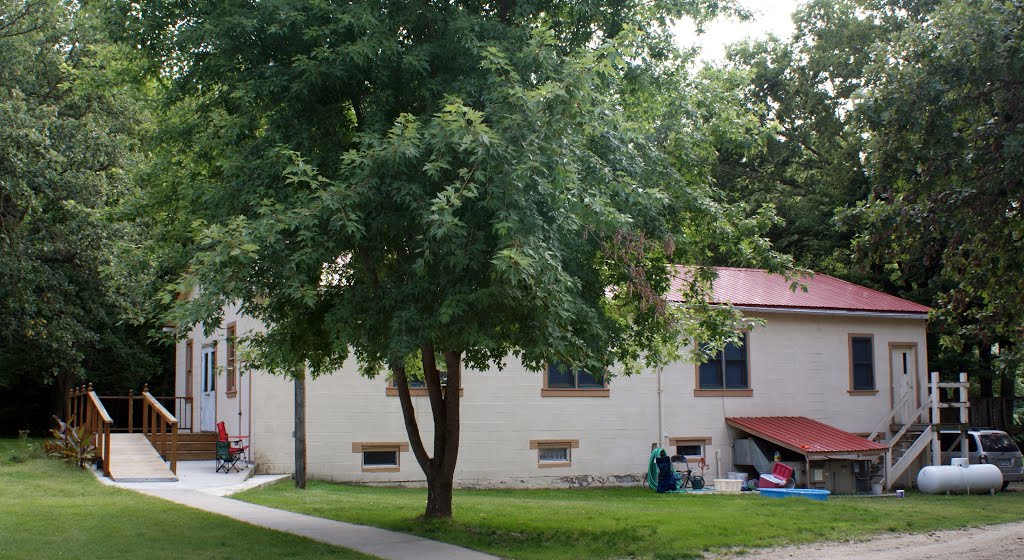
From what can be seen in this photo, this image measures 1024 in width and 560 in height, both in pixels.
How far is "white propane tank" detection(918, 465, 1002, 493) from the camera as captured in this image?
2367 cm

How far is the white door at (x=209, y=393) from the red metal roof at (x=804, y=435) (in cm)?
1282

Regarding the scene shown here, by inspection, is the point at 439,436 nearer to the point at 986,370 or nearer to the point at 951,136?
the point at 951,136

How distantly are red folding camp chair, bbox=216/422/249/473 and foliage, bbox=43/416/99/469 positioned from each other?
232cm

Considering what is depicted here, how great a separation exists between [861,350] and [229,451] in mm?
16924

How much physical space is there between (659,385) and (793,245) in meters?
13.6

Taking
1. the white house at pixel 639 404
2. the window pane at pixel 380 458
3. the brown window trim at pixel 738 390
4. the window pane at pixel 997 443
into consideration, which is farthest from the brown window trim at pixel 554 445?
the window pane at pixel 997 443

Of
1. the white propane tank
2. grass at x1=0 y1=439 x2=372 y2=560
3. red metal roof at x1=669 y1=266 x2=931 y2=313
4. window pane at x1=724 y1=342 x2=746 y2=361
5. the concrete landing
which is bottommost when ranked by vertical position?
the white propane tank

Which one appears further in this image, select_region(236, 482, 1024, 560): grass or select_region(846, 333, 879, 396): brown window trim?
select_region(846, 333, 879, 396): brown window trim

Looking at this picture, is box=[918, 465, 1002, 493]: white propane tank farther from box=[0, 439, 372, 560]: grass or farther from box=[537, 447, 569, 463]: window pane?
box=[0, 439, 372, 560]: grass

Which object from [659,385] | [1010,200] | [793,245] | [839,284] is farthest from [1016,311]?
[793,245]

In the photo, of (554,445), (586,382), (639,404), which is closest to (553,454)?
(554,445)

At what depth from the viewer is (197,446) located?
77.4 ft

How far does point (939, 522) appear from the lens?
16406 millimetres

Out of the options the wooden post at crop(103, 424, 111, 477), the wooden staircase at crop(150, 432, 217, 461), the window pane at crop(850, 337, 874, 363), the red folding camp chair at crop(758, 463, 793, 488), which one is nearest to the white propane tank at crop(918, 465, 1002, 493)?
A: the red folding camp chair at crop(758, 463, 793, 488)
